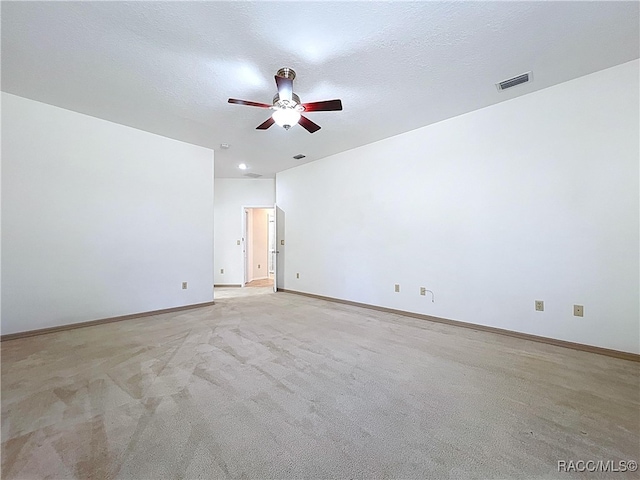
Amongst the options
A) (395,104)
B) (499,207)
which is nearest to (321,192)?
(395,104)

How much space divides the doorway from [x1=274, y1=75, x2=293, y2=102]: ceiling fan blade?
4.96m

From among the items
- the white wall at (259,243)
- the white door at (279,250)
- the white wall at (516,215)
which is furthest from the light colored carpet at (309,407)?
the white wall at (259,243)

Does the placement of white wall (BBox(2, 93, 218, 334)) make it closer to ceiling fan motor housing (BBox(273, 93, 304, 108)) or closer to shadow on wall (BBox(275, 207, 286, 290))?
shadow on wall (BBox(275, 207, 286, 290))

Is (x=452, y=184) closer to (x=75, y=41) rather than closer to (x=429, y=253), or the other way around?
(x=429, y=253)

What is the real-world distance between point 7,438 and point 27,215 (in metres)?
2.76

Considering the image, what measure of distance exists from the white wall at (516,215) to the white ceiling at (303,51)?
1.23 feet

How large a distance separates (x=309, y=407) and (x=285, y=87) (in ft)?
8.20

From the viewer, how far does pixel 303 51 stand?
7.58 ft

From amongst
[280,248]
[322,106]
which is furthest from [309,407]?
[280,248]

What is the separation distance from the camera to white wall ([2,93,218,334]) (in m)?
3.10

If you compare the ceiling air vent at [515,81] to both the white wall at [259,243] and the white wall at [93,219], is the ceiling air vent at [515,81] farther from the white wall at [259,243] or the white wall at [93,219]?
the white wall at [259,243]

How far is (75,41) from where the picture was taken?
2229mm

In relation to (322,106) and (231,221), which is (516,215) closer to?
(322,106)

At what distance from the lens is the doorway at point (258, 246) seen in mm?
7445
